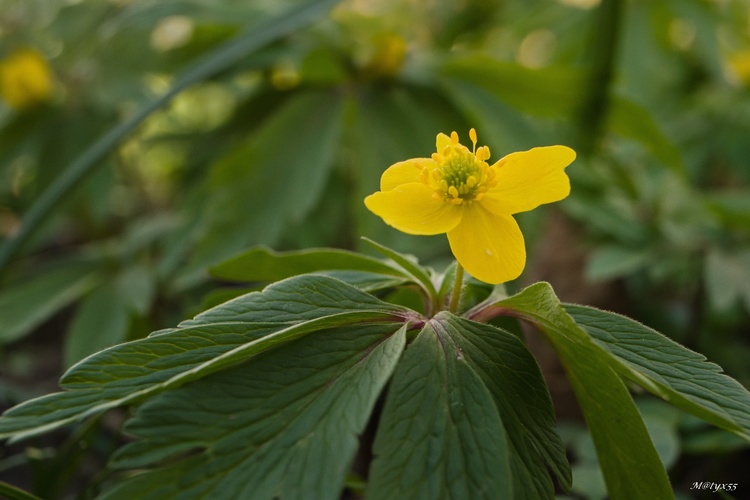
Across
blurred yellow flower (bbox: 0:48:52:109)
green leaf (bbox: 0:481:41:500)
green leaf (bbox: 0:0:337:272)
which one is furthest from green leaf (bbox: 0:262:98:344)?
green leaf (bbox: 0:481:41:500)

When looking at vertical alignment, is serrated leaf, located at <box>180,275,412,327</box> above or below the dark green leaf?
below

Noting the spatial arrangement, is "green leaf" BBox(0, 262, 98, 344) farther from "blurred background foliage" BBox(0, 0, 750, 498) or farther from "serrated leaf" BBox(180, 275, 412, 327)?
"serrated leaf" BBox(180, 275, 412, 327)

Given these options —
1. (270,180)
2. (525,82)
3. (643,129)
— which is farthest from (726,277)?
(270,180)

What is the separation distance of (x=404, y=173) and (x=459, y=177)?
40 millimetres

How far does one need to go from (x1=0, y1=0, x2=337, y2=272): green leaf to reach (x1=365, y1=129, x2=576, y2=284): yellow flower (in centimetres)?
49

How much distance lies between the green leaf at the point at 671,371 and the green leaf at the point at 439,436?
8 cm

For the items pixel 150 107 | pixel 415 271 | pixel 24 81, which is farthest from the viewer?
pixel 24 81

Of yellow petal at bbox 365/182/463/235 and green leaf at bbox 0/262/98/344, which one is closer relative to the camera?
yellow petal at bbox 365/182/463/235

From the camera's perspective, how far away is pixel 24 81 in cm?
118

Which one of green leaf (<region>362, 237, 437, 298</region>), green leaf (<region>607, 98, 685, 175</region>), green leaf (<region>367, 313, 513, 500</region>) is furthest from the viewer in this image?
green leaf (<region>607, 98, 685, 175</region>)

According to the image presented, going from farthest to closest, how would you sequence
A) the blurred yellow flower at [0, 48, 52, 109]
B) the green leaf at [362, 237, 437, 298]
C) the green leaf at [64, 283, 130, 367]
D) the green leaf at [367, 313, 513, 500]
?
the blurred yellow flower at [0, 48, 52, 109] → the green leaf at [64, 283, 130, 367] → the green leaf at [362, 237, 437, 298] → the green leaf at [367, 313, 513, 500]

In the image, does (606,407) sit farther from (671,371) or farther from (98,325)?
(98,325)

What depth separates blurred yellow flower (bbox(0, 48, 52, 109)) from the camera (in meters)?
1.16

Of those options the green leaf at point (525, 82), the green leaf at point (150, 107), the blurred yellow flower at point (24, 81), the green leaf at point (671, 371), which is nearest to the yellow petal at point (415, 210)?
the green leaf at point (671, 371)
